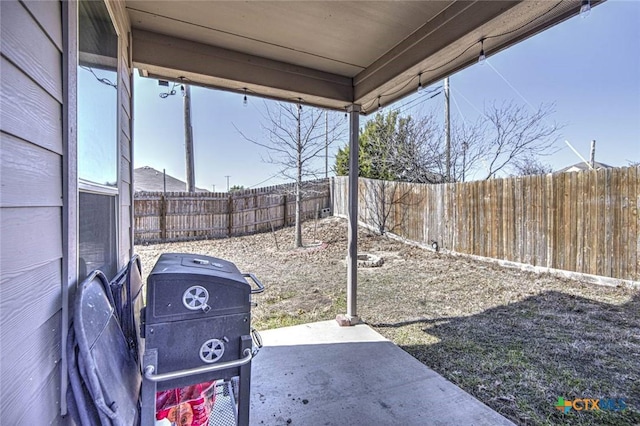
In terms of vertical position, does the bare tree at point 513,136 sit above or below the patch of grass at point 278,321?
above

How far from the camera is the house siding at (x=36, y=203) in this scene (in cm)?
57

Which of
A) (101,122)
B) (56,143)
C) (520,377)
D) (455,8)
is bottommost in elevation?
(520,377)

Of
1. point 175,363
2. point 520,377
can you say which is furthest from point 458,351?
point 175,363

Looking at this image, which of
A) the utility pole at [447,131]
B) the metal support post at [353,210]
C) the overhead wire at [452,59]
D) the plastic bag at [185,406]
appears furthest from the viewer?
the utility pole at [447,131]

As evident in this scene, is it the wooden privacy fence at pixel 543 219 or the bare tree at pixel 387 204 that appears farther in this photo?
the bare tree at pixel 387 204

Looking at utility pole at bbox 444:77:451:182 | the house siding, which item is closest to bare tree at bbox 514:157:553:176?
utility pole at bbox 444:77:451:182

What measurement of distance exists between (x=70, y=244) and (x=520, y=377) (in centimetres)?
307

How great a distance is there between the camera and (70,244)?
86 cm

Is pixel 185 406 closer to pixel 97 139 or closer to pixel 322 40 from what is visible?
pixel 97 139

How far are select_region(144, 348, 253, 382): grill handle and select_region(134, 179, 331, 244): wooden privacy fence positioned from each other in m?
7.83

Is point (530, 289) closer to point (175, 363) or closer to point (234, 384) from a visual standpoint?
point (234, 384)

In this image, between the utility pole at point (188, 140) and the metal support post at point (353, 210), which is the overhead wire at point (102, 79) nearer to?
the metal support post at point (353, 210)

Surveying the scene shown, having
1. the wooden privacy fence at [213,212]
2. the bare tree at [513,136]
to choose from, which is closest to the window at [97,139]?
the wooden privacy fence at [213,212]

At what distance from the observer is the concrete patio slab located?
191 cm
